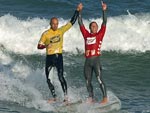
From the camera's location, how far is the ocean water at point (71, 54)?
47.9 ft

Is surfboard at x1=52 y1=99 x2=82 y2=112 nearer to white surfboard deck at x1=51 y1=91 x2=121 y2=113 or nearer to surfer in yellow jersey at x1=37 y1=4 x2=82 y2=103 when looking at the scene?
white surfboard deck at x1=51 y1=91 x2=121 y2=113

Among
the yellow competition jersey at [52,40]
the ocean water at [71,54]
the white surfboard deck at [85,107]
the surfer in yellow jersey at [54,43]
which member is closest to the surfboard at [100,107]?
the white surfboard deck at [85,107]

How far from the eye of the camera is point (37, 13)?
24.6 meters

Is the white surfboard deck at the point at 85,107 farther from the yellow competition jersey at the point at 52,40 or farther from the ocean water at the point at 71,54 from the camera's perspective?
the yellow competition jersey at the point at 52,40

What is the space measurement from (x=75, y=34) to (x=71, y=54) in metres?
2.01

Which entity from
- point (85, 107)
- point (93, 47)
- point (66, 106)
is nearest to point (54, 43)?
point (93, 47)

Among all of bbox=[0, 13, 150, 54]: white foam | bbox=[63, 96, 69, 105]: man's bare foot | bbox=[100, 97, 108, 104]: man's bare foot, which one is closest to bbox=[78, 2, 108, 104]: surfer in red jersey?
bbox=[100, 97, 108, 104]: man's bare foot

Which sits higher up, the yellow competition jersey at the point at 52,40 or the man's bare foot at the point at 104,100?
the yellow competition jersey at the point at 52,40

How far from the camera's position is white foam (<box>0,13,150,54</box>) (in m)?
20.9

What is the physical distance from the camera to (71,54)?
20.1m

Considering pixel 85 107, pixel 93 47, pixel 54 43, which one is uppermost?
pixel 54 43

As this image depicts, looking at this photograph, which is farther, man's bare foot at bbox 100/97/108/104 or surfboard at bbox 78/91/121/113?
man's bare foot at bbox 100/97/108/104

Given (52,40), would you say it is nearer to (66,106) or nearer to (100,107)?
(66,106)

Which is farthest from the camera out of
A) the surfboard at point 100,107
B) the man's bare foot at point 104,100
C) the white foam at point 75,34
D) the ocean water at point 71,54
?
the white foam at point 75,34
